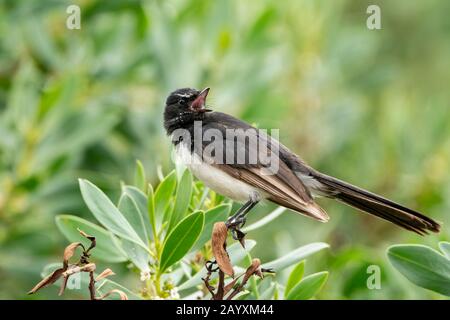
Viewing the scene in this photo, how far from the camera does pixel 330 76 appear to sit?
5949mm

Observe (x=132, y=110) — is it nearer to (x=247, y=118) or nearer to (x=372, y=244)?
(x=247, y=118)

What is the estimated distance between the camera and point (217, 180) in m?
3.29

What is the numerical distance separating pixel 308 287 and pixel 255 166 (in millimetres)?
935

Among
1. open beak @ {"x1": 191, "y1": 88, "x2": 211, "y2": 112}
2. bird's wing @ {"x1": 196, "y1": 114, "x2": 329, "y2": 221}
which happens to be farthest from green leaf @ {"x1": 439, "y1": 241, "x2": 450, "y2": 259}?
open beak @ {"x1": 191, "y1": 88, "x2": 211, "y2": 112}

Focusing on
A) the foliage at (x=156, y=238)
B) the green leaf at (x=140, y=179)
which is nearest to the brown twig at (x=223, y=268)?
the foliage at (x=156, y=238)

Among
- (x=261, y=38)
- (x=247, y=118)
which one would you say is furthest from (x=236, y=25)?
(x=247, y=118)

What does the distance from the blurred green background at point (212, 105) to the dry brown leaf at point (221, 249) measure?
1311mm

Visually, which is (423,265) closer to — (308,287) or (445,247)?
(445,247)

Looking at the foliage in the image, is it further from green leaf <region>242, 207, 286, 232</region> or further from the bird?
the bird

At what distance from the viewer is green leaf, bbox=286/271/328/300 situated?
268 centimetres

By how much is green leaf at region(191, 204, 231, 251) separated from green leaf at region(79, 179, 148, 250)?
0.20m

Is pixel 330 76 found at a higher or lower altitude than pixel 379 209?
higher

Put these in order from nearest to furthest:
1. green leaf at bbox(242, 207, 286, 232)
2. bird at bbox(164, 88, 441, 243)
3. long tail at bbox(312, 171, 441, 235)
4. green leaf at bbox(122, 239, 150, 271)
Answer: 1. green leaf at bbox(122, 239, 150, 271)
2. green leaf at bbox(242, 207, 286, 232)
3. long tail at bbox(312, 171, 441, 235)
4. bird at bbox(164, 88, 441, 243)
